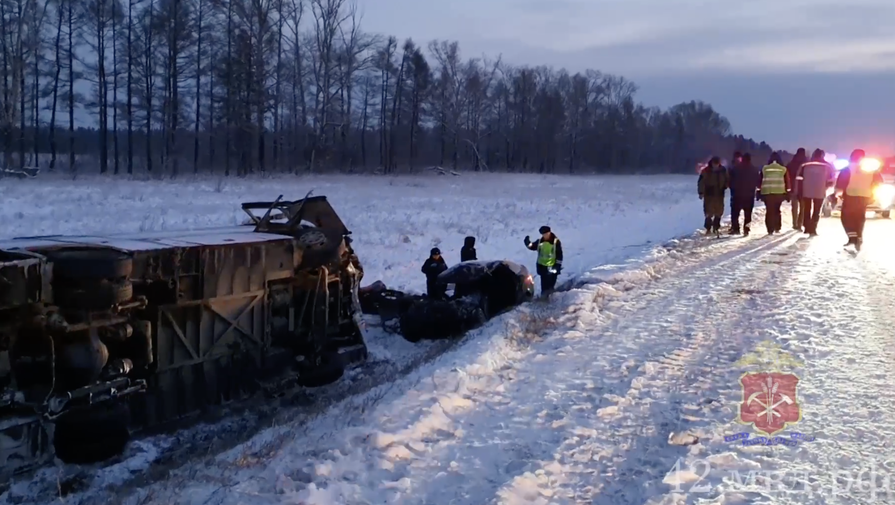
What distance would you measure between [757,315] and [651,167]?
91.3 metres

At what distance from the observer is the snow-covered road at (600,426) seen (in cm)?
427

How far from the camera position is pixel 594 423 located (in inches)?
206

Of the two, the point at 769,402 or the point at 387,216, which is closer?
the point at 769,402

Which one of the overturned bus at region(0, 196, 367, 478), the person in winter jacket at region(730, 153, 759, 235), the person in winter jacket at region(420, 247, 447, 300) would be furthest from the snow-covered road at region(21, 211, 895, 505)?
the person in winter jacket at region(730, 153, 759, 235)

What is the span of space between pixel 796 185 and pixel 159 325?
14459mm

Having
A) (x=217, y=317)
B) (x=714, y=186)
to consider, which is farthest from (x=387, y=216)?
(x=217, y=317)

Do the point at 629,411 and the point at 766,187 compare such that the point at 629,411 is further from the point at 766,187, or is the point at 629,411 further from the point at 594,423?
the point at 766,187

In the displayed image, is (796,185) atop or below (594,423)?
atop

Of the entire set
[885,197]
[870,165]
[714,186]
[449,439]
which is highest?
[870,165]

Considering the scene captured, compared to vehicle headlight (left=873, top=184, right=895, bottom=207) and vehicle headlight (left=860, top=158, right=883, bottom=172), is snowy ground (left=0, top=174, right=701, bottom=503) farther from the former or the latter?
vehicle headlight (left=873, top=184, right=895, bottom=207)

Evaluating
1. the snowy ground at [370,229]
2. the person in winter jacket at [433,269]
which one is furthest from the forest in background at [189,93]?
the person in winter jacket at [433,269]

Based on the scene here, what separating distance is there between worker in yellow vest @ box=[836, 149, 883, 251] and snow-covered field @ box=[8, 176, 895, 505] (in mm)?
3887

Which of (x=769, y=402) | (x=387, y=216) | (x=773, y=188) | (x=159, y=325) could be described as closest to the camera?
(x=769, y=402)

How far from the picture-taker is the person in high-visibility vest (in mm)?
15773
